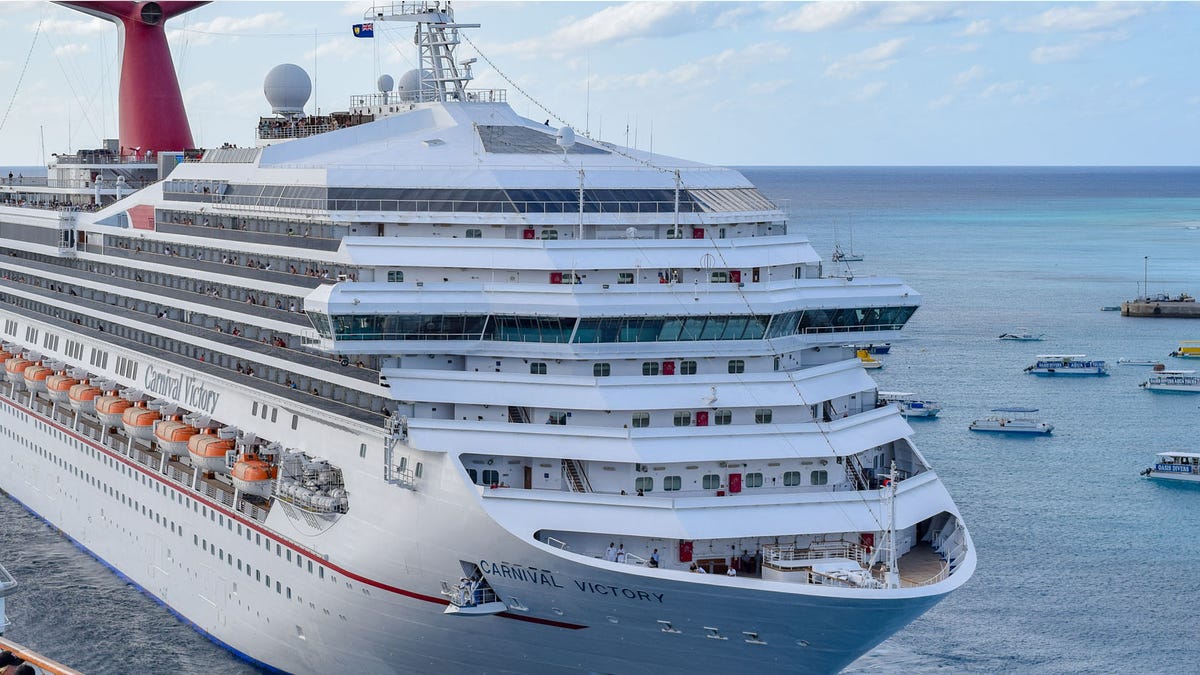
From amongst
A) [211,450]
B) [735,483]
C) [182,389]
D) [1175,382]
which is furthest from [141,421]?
[1175,382]

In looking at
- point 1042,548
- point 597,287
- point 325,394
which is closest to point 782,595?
point 597,287

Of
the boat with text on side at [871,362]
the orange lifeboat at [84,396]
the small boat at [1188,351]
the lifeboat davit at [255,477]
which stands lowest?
the boat with text on side at [871,362]

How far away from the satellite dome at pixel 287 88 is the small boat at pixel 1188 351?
7016 cm

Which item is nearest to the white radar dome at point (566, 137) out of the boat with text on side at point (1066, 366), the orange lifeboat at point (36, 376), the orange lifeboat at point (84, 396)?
the orange lifeboat at point (84, 396)

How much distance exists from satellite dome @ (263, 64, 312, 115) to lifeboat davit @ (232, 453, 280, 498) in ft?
67.2

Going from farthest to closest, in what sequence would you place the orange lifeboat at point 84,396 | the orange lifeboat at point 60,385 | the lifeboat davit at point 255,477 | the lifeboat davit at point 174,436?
1. the orange lifeboat at point 60,385
2. the orange lifeboat at point 84,396
3. the lifeboat davit at point 174,436
4. the lifeboat davit at point 255,477

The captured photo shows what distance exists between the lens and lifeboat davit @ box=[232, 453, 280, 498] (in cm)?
3500

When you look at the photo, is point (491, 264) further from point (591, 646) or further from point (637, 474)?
point (591, 646)

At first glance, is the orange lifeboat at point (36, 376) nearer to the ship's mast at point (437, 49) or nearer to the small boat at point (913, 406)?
the ship's mast at point (437, 49)

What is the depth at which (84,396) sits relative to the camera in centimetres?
4650

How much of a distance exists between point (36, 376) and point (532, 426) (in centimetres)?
2793

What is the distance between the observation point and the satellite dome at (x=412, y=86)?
4238 centimetres

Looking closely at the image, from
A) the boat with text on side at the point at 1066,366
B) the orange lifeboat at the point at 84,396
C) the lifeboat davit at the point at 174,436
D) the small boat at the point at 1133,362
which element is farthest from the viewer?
the small boat at the point at 1133,362

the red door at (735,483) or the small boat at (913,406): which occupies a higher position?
the red door at (735,483)
